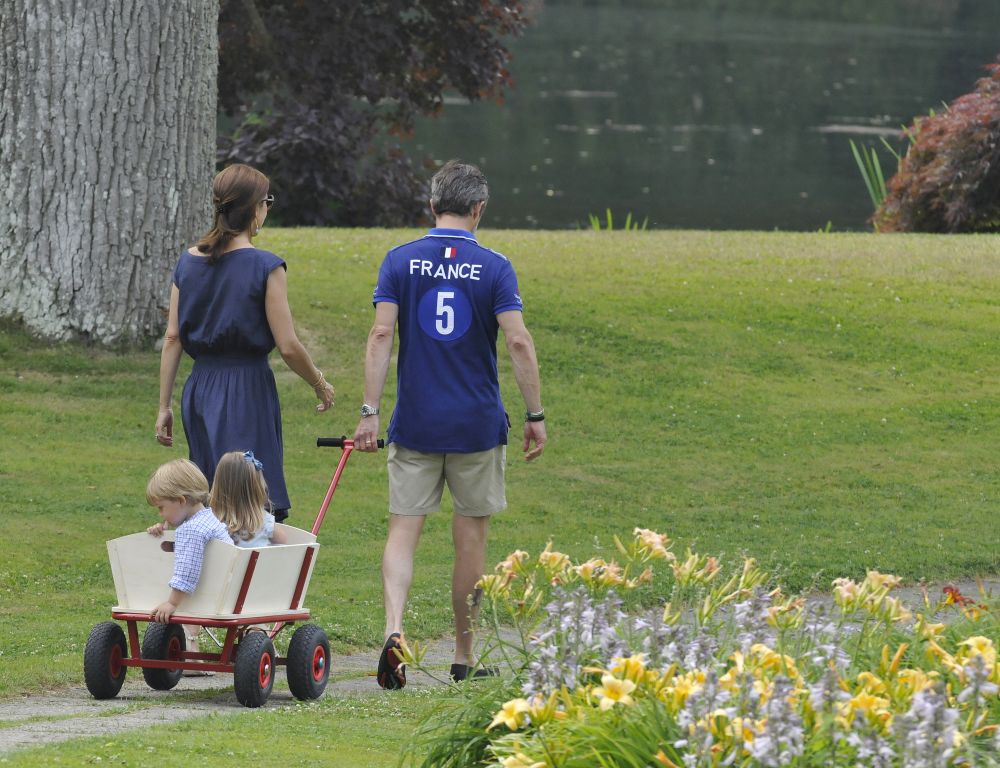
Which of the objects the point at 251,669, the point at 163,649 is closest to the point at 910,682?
the point at 251,669

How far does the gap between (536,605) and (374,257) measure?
1048 cm

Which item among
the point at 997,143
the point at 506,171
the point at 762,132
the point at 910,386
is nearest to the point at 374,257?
the point at 910,386

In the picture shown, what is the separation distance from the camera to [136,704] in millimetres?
5305

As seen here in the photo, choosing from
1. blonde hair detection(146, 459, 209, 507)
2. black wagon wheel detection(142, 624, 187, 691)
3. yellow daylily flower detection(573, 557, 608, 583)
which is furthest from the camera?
black wagon wheel detection(142, 624, 187, 691)

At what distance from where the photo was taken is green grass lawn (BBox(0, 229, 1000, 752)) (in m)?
8.09

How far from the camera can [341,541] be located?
336 inches

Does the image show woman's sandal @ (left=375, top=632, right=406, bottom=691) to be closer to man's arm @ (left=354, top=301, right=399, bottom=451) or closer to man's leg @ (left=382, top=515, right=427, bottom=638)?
man's leg @ (left=382, top=515, right=427, bottom=638)

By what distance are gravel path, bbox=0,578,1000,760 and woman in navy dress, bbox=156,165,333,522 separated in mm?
743

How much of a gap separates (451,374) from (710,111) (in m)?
46.3

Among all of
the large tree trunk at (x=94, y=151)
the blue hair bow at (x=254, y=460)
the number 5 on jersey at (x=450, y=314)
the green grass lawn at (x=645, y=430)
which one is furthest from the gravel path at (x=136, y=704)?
the large tree trunk at (x=94, y=151)

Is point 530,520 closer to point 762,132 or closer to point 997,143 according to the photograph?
point 997,143

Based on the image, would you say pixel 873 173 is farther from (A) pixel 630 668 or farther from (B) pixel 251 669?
(A) pixel 630 668

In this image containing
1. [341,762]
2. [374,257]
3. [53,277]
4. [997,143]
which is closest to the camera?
[341,762]

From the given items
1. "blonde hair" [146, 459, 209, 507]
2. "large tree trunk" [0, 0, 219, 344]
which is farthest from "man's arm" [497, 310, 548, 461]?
"large tree trunk" [0, 0, 219, 344]
